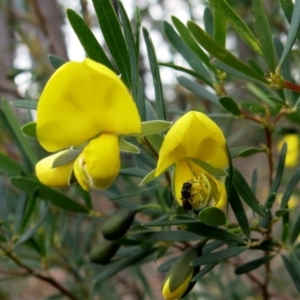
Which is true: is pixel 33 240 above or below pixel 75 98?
below

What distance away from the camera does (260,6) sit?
0.46m

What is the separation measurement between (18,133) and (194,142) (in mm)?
300

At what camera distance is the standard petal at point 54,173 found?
0.48 m

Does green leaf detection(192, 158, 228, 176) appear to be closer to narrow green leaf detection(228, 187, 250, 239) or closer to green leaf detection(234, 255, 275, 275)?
narrow green leaf detection(228, 187, 250, 239)

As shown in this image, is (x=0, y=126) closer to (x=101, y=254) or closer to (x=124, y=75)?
(x=101, y=254)

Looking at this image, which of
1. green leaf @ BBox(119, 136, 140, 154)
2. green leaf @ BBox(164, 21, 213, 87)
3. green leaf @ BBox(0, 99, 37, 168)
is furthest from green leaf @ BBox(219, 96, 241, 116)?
green leaf @ BBox(0, 99, 37, 168)

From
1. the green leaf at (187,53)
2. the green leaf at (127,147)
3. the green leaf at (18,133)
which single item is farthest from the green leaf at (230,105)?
the green leaf at (18,133)

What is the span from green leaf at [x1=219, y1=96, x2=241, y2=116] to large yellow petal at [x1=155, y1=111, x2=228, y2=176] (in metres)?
0.12

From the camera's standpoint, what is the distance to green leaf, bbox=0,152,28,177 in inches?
24.7

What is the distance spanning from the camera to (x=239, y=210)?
1.63 feet

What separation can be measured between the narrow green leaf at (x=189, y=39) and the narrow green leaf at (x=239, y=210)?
18 centimetres

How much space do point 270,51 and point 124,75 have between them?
0.44 ft

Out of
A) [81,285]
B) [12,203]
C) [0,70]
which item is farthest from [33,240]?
[0,70]

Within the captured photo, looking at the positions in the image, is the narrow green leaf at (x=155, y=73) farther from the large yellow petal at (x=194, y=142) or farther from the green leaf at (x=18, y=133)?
the green leaf at (x=18, y=133)
